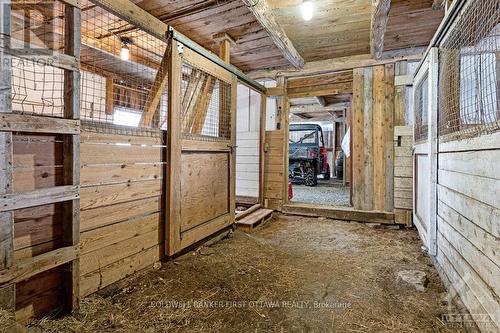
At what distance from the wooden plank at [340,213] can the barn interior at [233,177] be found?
27mm

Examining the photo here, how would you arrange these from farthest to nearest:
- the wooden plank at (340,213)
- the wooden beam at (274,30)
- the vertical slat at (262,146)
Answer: the vertical slat at (262,146) → the wooden plank at (340,213) → the wooden beam at (274,30)

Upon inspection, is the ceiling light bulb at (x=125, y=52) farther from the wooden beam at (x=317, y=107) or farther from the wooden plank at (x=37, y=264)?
the wooden beam at (x=317, y=107)

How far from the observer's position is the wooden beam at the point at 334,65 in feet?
12.5

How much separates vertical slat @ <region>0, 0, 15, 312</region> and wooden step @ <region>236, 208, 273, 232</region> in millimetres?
2536

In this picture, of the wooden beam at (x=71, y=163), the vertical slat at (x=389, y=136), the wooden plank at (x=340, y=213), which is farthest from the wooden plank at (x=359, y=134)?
the wooden beam at (x=71, y=163)

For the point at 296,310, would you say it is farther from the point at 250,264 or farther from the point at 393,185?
the point at 393,185

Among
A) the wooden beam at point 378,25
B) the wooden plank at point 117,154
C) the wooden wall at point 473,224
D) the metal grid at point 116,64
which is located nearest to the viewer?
the wooden wall at point 473,224

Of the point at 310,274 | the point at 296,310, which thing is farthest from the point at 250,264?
the point at 296,310

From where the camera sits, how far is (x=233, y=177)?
3584 mm

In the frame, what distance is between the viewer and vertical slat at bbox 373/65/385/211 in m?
3.92

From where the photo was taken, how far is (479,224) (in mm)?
1479

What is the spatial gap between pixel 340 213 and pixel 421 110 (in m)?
1.77

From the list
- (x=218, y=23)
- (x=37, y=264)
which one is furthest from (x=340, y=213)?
(x=37, y=264)

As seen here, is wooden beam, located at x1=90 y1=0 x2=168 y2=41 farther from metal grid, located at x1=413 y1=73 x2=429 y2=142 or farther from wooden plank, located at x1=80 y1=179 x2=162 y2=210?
metal grid, located at x1=413 y1=73 x2=429 y2=142
